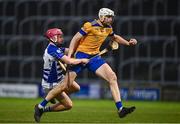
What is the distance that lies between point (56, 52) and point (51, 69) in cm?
46

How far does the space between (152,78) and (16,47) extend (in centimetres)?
566

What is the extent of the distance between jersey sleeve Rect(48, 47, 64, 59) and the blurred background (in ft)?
41.6

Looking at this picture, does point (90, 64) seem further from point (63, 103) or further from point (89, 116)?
point (89, 116)

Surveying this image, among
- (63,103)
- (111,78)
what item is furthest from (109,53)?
(111,78)

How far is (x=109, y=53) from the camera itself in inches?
1032

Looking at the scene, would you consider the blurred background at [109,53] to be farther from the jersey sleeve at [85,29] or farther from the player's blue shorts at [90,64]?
the jersey sleeve at [85,29]

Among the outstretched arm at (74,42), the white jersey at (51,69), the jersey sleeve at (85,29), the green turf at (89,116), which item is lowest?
the green turf at (89,116)

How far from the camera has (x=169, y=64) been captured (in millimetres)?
26000

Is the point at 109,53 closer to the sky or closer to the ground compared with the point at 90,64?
closer to the ground

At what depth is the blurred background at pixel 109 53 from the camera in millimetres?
25688

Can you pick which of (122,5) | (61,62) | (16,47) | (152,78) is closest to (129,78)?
(152,78)

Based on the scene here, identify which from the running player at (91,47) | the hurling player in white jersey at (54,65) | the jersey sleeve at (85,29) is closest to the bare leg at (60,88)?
the running player at (91,47)

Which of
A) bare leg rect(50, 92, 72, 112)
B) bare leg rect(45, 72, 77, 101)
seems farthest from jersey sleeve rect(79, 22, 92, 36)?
bare leg rect(50, 92, 72, 112)

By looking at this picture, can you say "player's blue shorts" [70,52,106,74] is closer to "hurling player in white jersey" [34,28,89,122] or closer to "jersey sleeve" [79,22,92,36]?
"hurling player in white jersey" [34,28,89,122]
